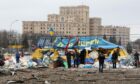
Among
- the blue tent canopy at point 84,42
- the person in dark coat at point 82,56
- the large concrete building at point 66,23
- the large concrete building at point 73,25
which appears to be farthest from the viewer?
the large concrete building at point 66,23

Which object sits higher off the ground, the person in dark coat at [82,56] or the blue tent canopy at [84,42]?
the blue tent canopy at [84,42]

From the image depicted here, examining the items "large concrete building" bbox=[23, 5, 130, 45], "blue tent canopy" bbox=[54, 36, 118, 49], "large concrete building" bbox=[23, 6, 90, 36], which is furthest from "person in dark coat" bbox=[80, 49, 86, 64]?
"large concrete building" bbox=[23, 5, 130, 45]

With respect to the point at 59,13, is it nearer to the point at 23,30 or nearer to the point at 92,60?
the point at 23,30

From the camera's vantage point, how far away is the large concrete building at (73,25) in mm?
129512

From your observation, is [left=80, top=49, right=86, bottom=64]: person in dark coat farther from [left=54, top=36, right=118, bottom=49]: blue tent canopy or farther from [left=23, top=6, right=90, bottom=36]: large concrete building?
[left=23, top=6, right=90, bottom=36]: large concrete building

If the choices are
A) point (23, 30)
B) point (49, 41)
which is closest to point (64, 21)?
point (23, 30)

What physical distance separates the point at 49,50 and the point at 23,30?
102350 millimetres

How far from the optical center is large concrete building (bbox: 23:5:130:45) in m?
130

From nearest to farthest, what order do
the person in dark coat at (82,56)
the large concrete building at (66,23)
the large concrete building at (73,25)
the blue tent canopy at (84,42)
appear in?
1. the person in dark coat at (82,56)
2. the blue tent canopy at (84,42)
3. the large concrete building at (73,25)
4. the large concrete building at (66,23)

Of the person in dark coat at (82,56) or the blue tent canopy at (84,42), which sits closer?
the person in dark coat at (82,56)

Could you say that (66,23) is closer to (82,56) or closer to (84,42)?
(84,42)

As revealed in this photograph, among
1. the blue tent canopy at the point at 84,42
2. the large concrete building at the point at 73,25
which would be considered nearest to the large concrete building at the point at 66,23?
the large concrete building at the point at 73,25

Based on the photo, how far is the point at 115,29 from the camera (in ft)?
426

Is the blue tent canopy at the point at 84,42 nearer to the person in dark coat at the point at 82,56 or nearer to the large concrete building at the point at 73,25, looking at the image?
the person in dark coat at the point at 82,56
